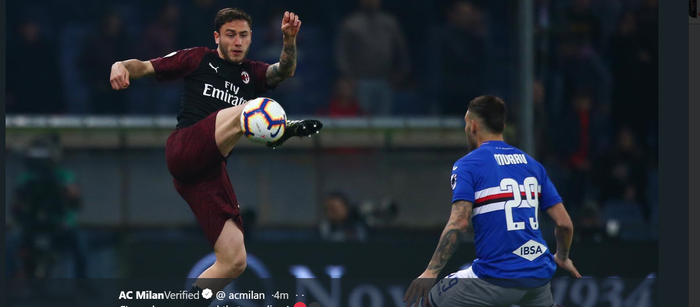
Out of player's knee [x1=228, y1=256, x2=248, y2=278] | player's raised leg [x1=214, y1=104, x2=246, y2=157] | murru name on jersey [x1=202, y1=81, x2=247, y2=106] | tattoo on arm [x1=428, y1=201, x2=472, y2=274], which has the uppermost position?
murru name on jersey [x1=202, y1=81, x2=247, y2=106]

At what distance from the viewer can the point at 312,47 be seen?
13.0 metres

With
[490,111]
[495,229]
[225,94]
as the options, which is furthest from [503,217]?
[225,94]

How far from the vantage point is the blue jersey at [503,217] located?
5.66 m

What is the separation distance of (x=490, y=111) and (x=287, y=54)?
1.49 metres

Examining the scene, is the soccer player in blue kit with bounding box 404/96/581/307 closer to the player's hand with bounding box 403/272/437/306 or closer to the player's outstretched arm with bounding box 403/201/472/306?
the player's outstretched arm with bounding box 403/201/472/306

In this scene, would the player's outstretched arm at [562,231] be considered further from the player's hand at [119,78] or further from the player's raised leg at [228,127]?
the player's hand at [119,78]

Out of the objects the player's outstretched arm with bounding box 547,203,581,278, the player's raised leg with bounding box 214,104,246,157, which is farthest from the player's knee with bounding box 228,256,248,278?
the player's outstretched arm with bounding box 547,203,581,278

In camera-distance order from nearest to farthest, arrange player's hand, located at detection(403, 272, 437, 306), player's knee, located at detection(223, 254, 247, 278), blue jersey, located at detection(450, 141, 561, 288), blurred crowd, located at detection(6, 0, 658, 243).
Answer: player's hand, located at detection(403, 272, 437, 306) < blue jersey, located at detection(450, 141, 561, 288) < player's knee, located at detection(223, 254, 247, 278) < blurred crowd, located at detection(6, 0, 658, 243)

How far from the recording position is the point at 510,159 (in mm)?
5762

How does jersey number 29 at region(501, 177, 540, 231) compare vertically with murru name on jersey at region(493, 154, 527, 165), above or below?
below

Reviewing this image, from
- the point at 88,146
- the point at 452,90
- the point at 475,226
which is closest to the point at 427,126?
the point at 452,90

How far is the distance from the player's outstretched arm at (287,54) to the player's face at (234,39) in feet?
0.79

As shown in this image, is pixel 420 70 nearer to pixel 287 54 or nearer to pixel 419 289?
pixel 287 54

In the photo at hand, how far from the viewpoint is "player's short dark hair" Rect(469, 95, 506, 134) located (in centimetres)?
577
